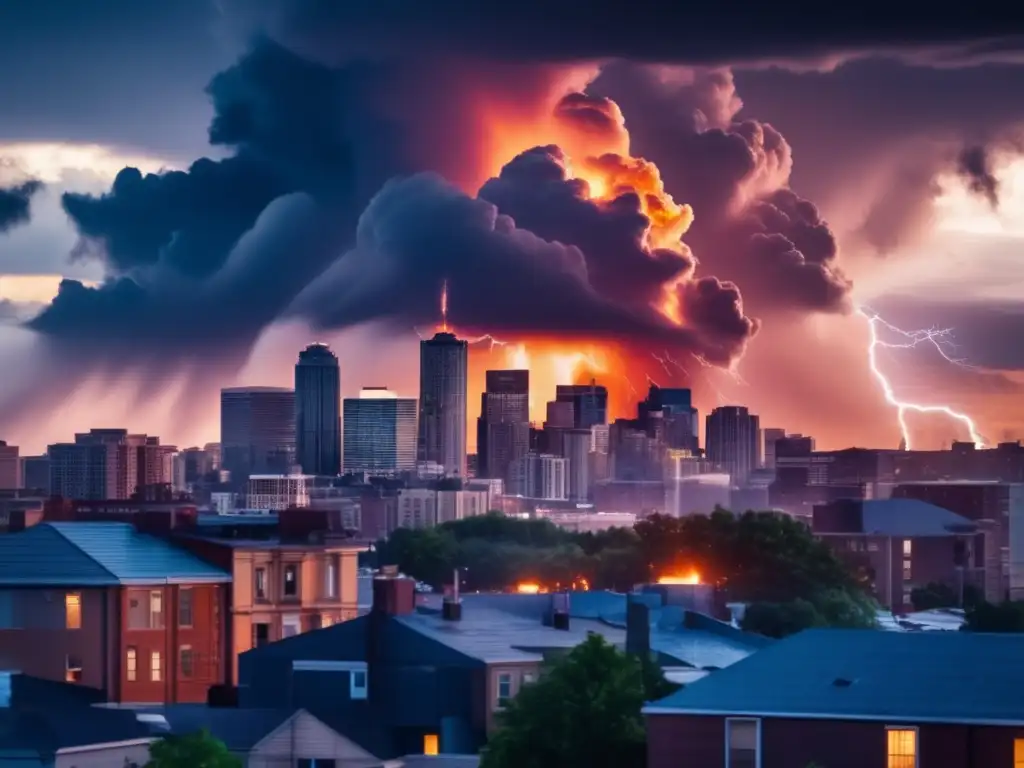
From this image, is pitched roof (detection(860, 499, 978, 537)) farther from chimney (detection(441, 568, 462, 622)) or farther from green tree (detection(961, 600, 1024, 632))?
chimney (detection(441, 568, 462, 622))

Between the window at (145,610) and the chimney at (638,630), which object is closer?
the chimney at (638,630)

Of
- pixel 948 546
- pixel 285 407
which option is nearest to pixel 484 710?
pixel 948 546

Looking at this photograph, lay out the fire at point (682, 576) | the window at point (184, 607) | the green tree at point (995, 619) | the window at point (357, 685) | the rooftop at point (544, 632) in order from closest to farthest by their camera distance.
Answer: the window at point (357, 685), the rooftop at point (544, 632), the window at point (184, 607), the green tree at point (995, 619), the fire at point (682, 576)

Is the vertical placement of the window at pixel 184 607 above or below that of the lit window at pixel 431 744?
above

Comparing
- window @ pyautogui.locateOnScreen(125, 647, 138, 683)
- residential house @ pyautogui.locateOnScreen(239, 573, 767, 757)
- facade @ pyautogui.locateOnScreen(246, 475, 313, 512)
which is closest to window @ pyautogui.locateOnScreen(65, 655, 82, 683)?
window @ pyautogui.locateOnScreen(125, 647, 138, 683)

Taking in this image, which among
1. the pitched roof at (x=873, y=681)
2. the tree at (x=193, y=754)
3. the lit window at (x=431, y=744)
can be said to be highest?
the pitched roof at (x=873, y=681)

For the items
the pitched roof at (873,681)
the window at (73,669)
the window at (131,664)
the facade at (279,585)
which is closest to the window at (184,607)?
the facade at (279,585)

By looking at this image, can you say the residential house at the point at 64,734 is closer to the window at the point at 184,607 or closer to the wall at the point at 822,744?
the wall at the point at 822,744
